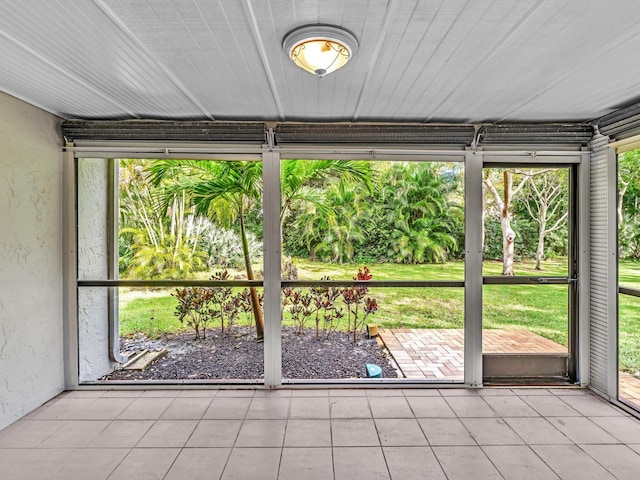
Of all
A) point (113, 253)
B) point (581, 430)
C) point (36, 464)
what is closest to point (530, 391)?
point (581, 430)

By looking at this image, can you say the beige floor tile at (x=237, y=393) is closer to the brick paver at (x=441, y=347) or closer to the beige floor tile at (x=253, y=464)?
the beige floor tile at (x=253, y=464)

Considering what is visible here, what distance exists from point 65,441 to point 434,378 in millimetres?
2743

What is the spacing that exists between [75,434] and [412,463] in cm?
215

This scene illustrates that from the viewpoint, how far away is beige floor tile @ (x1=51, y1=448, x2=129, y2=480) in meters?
1.93

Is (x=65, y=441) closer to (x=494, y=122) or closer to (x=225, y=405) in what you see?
(x=225, y=405)

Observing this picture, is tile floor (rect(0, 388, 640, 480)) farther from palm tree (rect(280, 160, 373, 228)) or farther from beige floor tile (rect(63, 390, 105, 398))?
palm tree (rect(280, 160, 373, 228))

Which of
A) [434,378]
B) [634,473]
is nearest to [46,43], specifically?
[434,378]

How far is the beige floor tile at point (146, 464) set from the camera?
6.34 ft

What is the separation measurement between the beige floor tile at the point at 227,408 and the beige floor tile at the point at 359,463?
2.70 feet

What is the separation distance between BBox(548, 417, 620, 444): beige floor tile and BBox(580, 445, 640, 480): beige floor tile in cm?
7

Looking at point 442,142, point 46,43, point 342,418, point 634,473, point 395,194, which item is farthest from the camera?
point 395,194

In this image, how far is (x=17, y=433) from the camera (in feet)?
7.67

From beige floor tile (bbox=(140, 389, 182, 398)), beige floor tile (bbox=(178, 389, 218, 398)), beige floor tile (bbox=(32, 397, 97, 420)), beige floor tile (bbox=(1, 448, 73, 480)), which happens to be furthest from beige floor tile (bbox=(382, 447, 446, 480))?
beige floor tile (bbox=(32, 397, 97, 420))

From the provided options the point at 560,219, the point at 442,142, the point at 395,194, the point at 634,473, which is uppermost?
the point at 442,142
